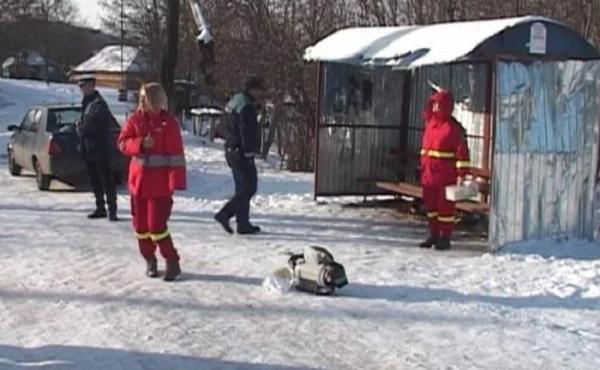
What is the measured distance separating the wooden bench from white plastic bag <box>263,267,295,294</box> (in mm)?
3579

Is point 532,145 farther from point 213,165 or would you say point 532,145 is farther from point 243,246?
point 213,165

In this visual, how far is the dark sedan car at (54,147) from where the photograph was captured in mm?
16906

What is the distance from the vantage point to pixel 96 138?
514 inches

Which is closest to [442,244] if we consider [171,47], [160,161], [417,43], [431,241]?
[431,241]

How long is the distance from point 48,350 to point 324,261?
265cm

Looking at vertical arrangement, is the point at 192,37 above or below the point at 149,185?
above

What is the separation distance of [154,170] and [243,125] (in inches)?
104

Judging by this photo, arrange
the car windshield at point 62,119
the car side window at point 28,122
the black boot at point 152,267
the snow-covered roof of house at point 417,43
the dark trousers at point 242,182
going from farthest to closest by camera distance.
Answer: the car side window at point 28,122
the car windshield at point 62,119
the dark trousers at point 242,182
the snow-covered roof of house at point 417,43
the black boot at point 152,267

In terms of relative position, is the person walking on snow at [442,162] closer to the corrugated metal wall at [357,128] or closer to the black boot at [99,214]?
the corrugated metal wall at [357,128]

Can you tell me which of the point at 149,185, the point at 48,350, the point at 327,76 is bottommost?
the point at 48,350

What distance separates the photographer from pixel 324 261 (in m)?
8.79

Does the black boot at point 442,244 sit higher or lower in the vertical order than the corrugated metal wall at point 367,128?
lower

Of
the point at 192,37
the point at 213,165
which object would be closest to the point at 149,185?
the point at 213,165

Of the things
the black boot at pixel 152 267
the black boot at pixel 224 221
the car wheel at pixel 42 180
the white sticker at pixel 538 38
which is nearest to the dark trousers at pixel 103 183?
the black boot at pixel 224 221
